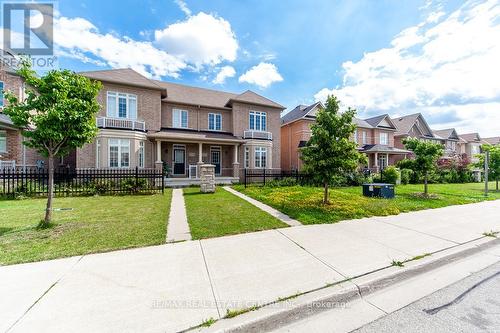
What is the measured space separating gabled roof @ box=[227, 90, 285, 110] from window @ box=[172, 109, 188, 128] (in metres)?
4.46

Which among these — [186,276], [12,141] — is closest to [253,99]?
[12,141]

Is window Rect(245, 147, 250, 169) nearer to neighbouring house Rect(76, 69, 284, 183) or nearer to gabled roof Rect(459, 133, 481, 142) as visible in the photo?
neighbouring house Rect(76, 69, 284, 183)

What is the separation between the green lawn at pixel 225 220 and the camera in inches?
226

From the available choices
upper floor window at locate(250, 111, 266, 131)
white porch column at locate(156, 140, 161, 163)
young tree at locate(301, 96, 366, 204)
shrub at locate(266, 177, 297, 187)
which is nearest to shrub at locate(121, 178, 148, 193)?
white porch column at locate(156, 140, 161, 163)

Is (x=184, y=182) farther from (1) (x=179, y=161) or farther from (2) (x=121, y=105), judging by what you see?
(2) (x=121, y=105)

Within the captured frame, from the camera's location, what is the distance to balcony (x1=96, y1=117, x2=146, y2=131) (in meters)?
15.7

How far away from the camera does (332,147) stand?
344 inches

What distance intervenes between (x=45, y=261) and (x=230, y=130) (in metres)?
18.4

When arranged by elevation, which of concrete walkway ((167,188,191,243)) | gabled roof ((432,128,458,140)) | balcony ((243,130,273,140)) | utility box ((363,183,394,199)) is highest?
gabled roof ((432,128,458,140))

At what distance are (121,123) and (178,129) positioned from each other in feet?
15.1

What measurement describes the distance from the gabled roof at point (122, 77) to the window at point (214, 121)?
5394 millimetres

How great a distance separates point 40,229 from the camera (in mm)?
5594

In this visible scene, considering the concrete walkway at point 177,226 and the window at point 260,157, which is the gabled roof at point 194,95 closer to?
the window at point 260,157

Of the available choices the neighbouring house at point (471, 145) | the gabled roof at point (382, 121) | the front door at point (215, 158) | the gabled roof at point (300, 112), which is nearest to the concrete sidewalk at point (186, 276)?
the front door at point (215, 158)
